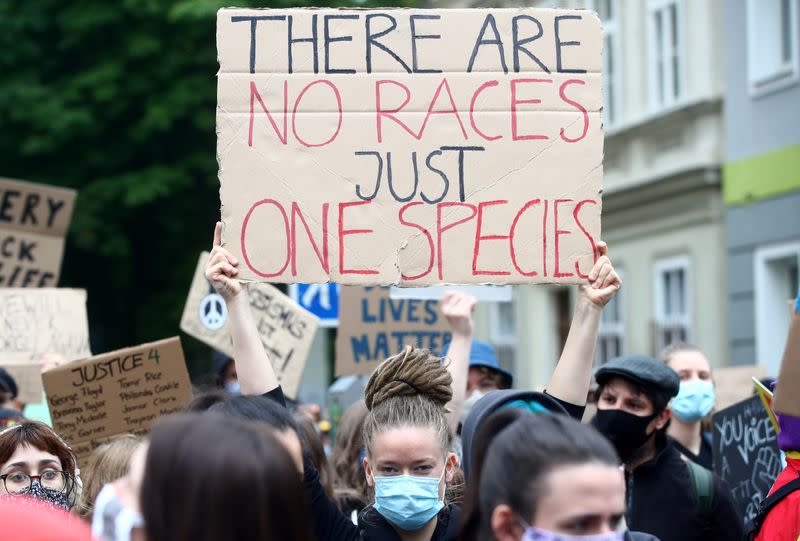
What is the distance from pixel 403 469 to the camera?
4203 mm

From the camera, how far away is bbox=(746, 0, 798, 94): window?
49.2 ft

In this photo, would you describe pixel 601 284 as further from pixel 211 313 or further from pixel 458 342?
pixel 211 313

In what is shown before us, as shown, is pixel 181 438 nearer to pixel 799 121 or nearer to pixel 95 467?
pixel 95 467

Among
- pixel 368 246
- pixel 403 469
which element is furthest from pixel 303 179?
pixel 403 469

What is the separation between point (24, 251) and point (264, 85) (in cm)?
431

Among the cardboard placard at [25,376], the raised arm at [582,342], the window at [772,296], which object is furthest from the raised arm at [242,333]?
the window at [772,296]

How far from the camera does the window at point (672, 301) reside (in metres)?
16.9

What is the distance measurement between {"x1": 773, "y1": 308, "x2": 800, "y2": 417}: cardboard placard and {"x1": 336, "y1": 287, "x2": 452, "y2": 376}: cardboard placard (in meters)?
4.85

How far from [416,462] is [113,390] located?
2186 millimetres

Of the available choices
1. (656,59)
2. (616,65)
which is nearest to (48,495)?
(656,59)

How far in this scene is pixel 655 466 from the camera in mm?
5418

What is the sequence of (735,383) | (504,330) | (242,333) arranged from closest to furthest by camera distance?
(242,333) → (735,383) → (504,330)

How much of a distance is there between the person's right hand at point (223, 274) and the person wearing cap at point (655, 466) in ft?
5.47

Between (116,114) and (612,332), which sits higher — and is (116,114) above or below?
above
